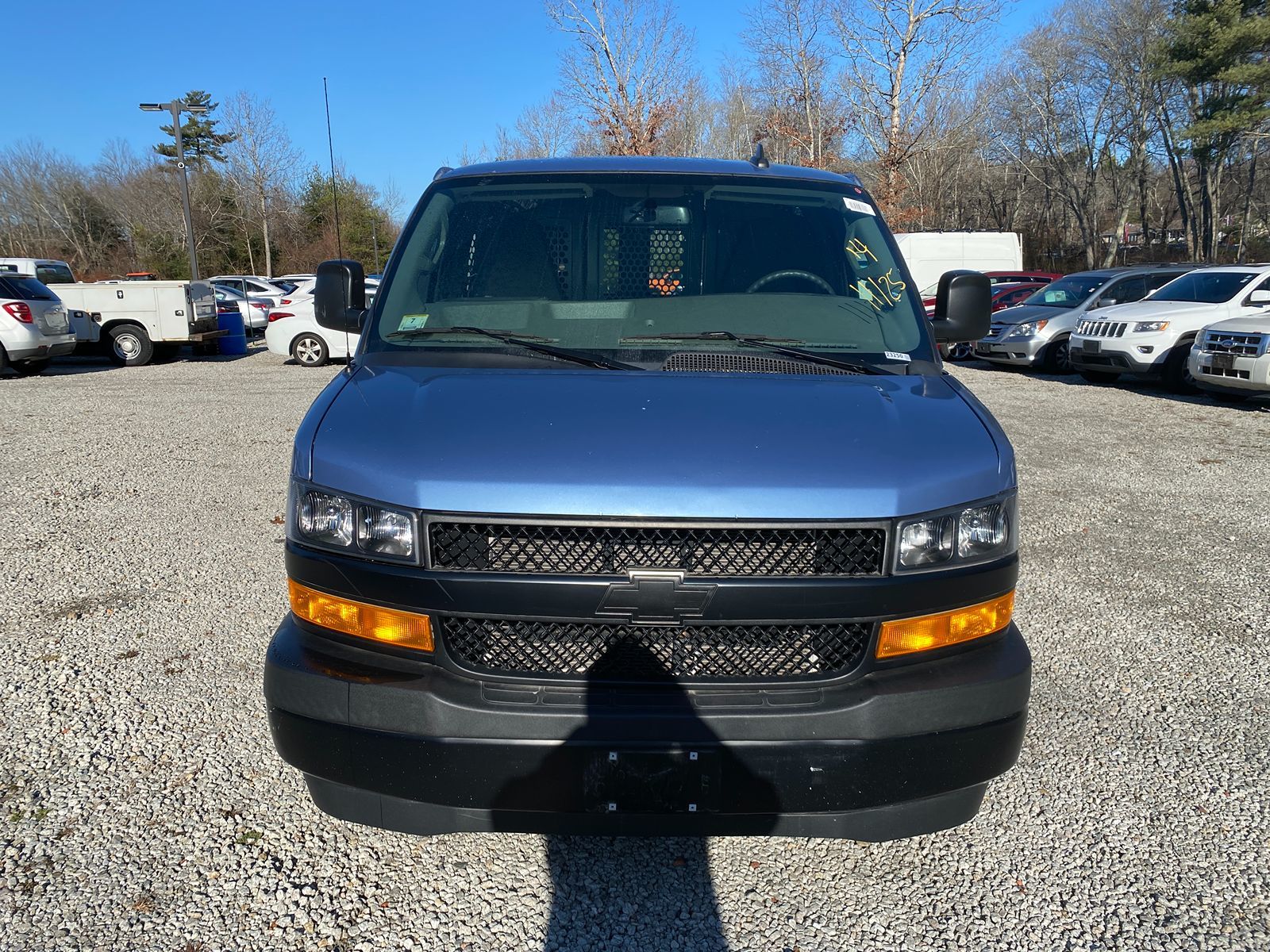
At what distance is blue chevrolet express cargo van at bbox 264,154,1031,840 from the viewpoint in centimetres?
218

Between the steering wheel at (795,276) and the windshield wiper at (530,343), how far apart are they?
733 millimetres

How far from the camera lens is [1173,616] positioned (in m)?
4.83

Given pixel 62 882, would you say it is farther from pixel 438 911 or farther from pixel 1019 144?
pixel 1019 144

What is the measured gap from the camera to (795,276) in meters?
3.42

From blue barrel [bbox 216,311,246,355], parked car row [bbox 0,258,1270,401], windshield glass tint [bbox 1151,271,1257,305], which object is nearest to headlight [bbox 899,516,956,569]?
parked car row [bbox 0,258,1270,401]

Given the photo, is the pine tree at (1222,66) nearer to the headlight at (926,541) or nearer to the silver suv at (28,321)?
the silver suv at (28,321)

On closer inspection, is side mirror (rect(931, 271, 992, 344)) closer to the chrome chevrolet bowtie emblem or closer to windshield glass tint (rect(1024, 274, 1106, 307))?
the chrome chevrolet bowtie emblem

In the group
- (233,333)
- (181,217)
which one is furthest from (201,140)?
(233,333)

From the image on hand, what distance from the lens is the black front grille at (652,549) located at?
2182 millimetres

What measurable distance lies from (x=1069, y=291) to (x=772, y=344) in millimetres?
16279

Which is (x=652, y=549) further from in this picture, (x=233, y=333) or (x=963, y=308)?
(x=233, y=333)

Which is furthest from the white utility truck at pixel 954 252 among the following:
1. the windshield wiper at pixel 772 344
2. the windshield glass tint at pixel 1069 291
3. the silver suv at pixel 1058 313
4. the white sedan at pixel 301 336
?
the windshield wiper at pixel 772 344

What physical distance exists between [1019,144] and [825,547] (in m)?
56.5

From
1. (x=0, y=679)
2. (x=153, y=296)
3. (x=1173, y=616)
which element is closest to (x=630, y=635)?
(x=0, y=679)
